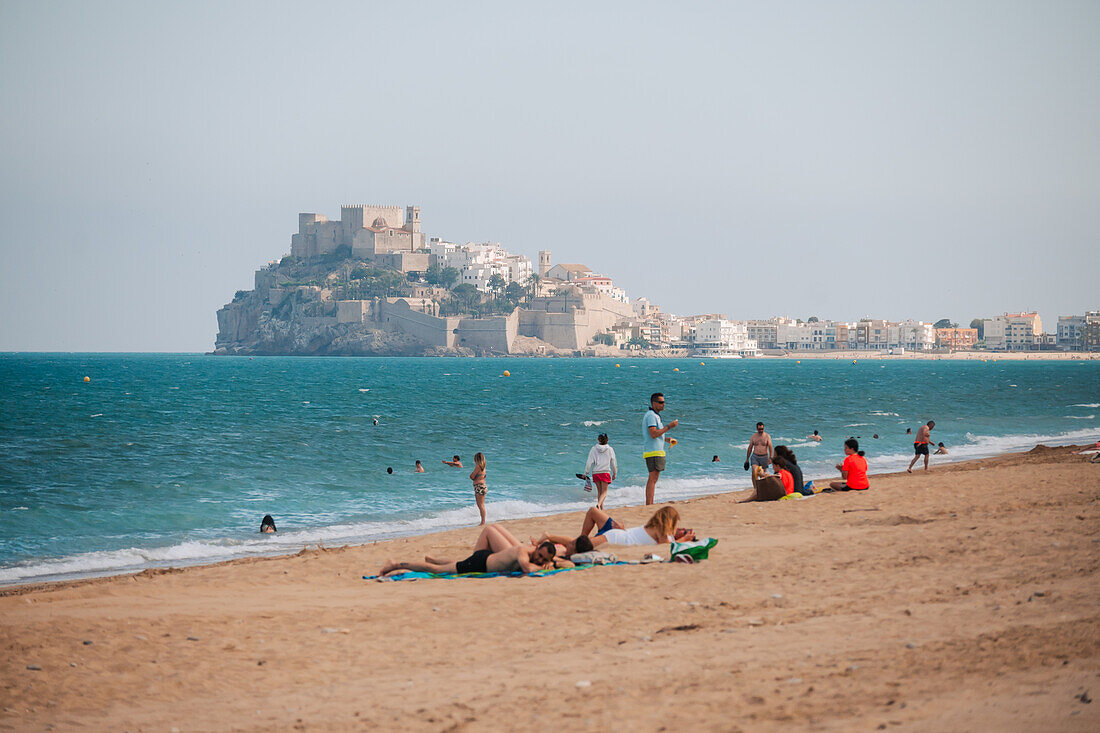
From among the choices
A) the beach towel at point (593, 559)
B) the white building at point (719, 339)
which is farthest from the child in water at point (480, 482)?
the white building at point (719, 339)

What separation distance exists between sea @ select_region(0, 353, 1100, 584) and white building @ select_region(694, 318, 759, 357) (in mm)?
103032

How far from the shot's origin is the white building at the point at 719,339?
15275cm

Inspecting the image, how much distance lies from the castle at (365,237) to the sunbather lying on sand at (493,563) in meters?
123

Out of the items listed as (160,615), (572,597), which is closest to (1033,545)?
(572,597)

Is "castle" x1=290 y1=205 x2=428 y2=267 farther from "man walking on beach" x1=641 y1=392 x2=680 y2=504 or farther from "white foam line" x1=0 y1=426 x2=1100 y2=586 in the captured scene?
"man walking on beach" x1=641 y1=392 x2=680 y2=504

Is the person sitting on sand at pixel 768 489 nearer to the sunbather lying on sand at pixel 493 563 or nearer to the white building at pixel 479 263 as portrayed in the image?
the sunbather lying on sand at pixel 493 563

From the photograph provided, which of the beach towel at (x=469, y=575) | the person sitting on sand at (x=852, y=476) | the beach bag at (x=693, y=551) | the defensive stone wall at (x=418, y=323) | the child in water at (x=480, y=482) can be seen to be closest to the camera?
the beach towel at (x=469, y=575)

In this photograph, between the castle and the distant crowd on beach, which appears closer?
the distant crowd on beach

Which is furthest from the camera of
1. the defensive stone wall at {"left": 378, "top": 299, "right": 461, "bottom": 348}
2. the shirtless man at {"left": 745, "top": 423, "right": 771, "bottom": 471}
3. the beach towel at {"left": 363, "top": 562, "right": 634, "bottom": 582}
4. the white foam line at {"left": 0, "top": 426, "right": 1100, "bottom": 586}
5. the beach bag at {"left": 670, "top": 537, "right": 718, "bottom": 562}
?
the defensive stone wall at {"left": 378, "top": 299, "right": 461, "bottom": 348}

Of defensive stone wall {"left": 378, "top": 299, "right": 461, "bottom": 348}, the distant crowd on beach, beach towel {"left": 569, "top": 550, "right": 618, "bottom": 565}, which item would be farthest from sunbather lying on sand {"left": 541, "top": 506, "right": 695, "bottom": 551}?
defensive stone wall {"left": 378, "top": 299, "right": 461, "bottom": 348}

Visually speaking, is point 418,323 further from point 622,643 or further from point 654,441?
point 622,643

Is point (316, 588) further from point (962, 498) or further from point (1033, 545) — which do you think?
point (962, 498)

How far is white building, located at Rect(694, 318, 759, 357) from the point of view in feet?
501

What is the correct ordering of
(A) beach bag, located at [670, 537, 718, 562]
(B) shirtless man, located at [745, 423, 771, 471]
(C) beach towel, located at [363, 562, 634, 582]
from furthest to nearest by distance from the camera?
1. (B) shirtless man, located at [745, 423, 771, 471]
2. (A) beach bag, located at [670, 537, 718, 562]
3. (C) beach towel, located at [363, 562, 634, 582]
